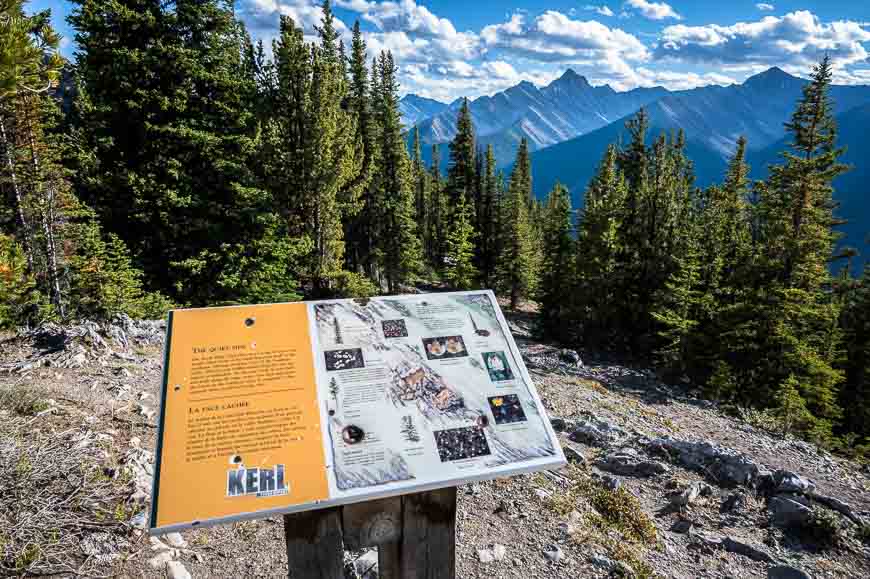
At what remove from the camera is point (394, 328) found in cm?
358

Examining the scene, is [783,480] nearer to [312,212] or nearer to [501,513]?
[501,513]

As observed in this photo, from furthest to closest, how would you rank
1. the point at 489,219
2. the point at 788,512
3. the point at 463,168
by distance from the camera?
the point at 463,168
the point at 489,219
the point at 788,512

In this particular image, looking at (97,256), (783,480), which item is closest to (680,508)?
(783,480)

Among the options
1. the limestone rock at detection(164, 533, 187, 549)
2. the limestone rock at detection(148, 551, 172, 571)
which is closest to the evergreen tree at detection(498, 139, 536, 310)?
the limestone rock at detection(164, 533, 187, 549)

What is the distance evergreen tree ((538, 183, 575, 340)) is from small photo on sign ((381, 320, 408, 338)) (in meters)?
26.2

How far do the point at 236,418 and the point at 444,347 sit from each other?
56.3 inches

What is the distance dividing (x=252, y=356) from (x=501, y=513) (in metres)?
4.69

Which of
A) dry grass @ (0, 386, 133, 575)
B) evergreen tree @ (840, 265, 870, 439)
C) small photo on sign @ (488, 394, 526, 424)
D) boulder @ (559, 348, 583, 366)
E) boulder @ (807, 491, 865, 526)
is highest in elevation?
small photo on sign @ (488, 394, 526, 424)

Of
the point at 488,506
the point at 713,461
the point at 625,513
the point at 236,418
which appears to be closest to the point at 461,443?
the point at 236,418

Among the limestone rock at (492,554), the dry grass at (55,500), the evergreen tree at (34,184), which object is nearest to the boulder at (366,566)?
the limestone rock at (492,554)

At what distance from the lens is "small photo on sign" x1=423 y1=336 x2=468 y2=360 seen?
351cm

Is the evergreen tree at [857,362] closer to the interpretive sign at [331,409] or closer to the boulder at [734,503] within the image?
the boulder at [734,503]

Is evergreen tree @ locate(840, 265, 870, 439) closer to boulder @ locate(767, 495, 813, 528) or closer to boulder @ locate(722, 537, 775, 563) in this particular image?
boulder @ locate(767, 495, 813, 528)

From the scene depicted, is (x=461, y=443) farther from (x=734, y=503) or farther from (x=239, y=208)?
(x=239, y=208)
